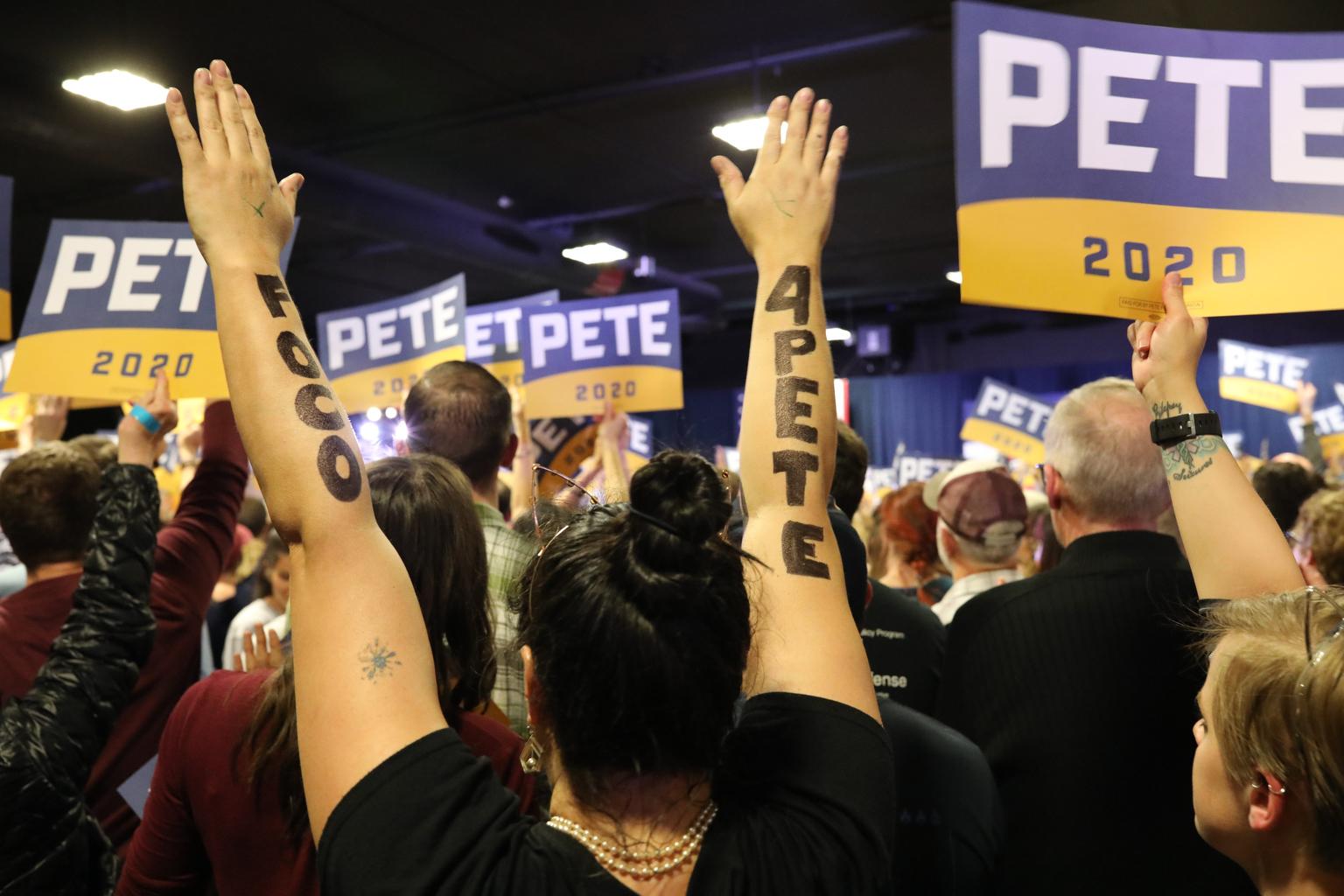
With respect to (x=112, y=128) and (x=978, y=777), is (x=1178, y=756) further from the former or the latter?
(x=112, y=128)

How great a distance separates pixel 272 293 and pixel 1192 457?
4.12 feet

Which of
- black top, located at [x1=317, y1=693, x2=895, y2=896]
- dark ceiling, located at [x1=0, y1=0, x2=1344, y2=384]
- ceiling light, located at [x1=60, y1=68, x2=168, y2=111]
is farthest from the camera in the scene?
dark ceiling, located at [x1=0, y1=0, x2=1344, y2=384]

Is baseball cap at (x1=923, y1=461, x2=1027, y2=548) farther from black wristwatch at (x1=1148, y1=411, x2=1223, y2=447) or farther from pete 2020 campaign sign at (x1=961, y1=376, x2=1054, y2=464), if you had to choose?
pete 2020 campaign sign at (x1=961, y1=376, x2=1054, y2=464)

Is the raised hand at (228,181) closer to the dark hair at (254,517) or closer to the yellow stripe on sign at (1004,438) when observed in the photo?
the dark hair at (254,517)

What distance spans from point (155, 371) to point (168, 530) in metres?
0.77

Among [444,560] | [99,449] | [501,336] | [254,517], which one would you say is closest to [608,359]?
[501,336]

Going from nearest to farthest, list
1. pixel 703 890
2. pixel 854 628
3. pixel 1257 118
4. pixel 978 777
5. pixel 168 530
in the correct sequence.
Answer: pixel 703 890
pixel 854 628
pixel 978 777
pixel 1257 118
pixel 168 530

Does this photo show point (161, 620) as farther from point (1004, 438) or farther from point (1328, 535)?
point (1004, 438)

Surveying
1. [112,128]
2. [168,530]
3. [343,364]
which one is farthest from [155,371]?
[112,128]

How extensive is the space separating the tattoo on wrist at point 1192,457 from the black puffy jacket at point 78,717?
5.12ft

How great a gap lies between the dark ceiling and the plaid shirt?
15.9 feet

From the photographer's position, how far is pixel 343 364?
5.09m

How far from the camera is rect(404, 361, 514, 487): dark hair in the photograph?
2738 millimetres

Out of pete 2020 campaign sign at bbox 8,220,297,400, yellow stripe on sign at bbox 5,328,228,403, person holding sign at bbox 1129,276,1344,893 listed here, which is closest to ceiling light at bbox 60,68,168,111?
pete 2020 campaign sign at bbox 8,220,297,400
